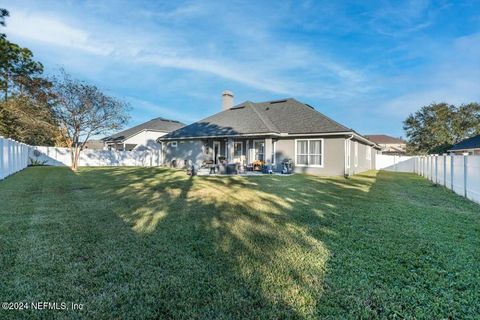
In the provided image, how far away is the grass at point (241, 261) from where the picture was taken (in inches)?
96.9

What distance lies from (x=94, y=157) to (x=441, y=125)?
41.3 metres

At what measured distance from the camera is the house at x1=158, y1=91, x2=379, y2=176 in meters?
15.8

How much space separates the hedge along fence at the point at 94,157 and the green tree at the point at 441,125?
33.5 meters

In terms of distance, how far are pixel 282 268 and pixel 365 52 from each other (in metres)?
19.3

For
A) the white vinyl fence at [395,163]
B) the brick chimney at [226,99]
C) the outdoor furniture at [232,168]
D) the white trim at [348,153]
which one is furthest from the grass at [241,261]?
the white vinyl fence at [395,163]

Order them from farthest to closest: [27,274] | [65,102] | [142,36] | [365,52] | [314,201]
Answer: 1. [65,102]
2. [365,52]
3. [142,36]
4. [314,201]
5. [27,274]

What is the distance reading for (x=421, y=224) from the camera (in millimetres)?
5273

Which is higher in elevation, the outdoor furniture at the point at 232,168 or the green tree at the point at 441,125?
the green tree at the point at 441,125

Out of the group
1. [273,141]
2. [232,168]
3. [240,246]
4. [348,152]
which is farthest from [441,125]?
[240,246]

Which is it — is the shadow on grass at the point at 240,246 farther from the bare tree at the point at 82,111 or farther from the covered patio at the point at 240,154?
the bare tree at the point at 82,111

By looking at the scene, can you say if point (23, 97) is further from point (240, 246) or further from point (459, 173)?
point (459, 173)

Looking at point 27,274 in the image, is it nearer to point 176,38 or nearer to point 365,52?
point 176,38

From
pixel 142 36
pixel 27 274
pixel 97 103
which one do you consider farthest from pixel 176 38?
pixel 27 274

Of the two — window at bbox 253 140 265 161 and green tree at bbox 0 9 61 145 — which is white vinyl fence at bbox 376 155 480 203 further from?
green tree at bbox 0 9 61 145
